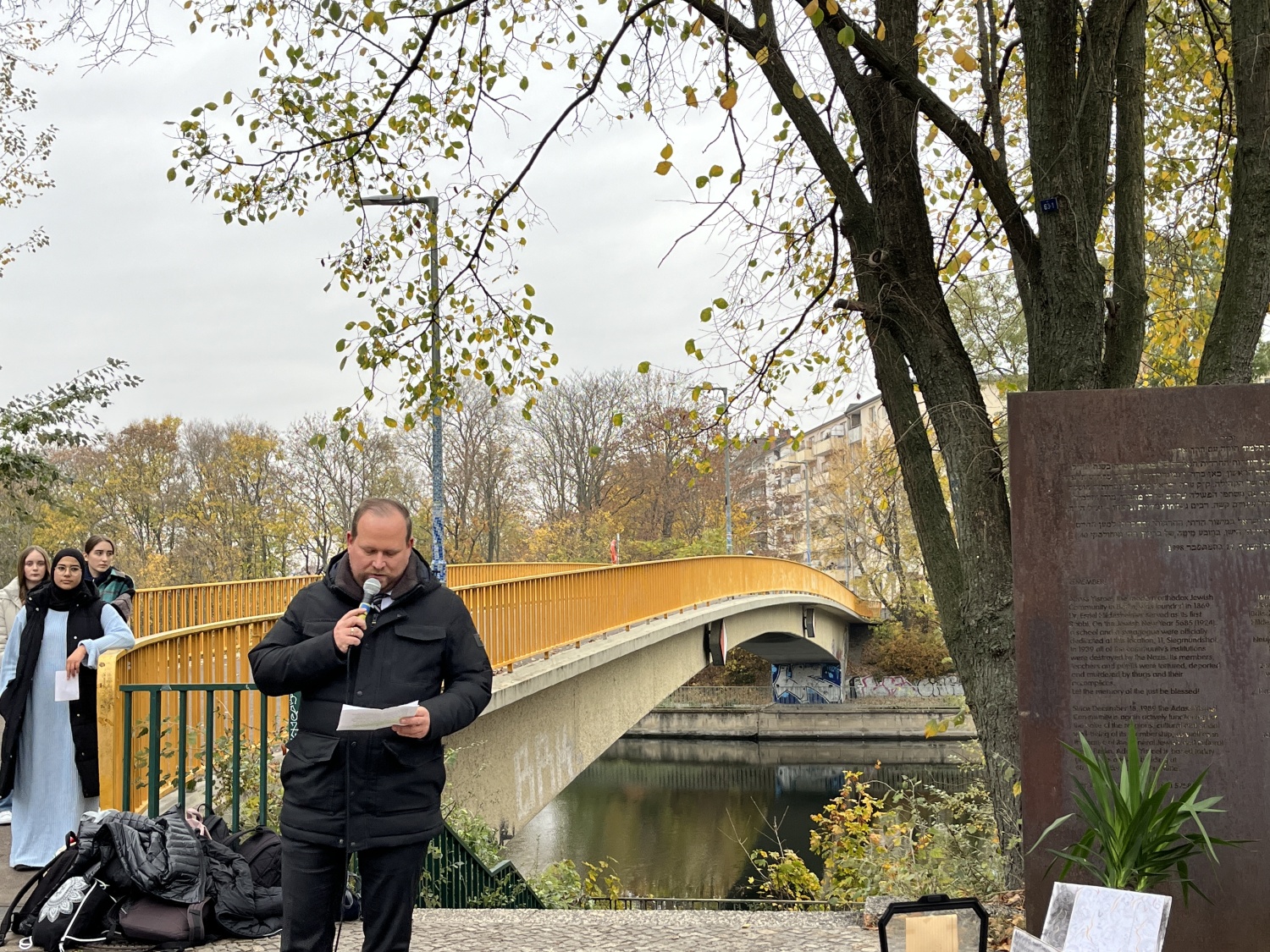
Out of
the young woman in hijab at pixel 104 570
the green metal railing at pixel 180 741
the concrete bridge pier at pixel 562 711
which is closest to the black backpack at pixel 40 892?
the green metal railing at pixel 180 741

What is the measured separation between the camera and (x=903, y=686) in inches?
1766

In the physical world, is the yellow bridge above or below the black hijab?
below

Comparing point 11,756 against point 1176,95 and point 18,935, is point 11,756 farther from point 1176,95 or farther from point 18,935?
point 1176,95

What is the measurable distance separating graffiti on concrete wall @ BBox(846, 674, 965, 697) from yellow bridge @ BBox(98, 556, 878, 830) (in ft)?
62.4

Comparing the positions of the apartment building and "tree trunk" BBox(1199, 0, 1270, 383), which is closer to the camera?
"tree trunk" BBox(1199, 0, 1270, 383)

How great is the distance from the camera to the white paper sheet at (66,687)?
5965 millimetres

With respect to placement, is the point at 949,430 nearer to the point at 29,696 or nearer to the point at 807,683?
the point at 29,696

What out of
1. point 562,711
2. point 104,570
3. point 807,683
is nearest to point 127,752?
point 104,570

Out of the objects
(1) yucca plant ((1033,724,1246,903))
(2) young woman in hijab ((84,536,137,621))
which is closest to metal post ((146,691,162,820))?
(2) young woman in hijab ((84,536,137,621))

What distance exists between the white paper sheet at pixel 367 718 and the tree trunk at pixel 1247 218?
4.67 meters

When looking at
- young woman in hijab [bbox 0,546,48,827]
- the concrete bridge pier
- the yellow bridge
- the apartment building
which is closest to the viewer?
the yellow bridge

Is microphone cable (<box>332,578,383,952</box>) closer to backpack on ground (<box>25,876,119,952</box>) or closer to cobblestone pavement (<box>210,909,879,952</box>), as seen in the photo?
cobblestone pavement (<box>210,909,879,952</box>)

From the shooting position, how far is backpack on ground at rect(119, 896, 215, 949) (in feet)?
14.6

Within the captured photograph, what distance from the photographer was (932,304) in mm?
6039
